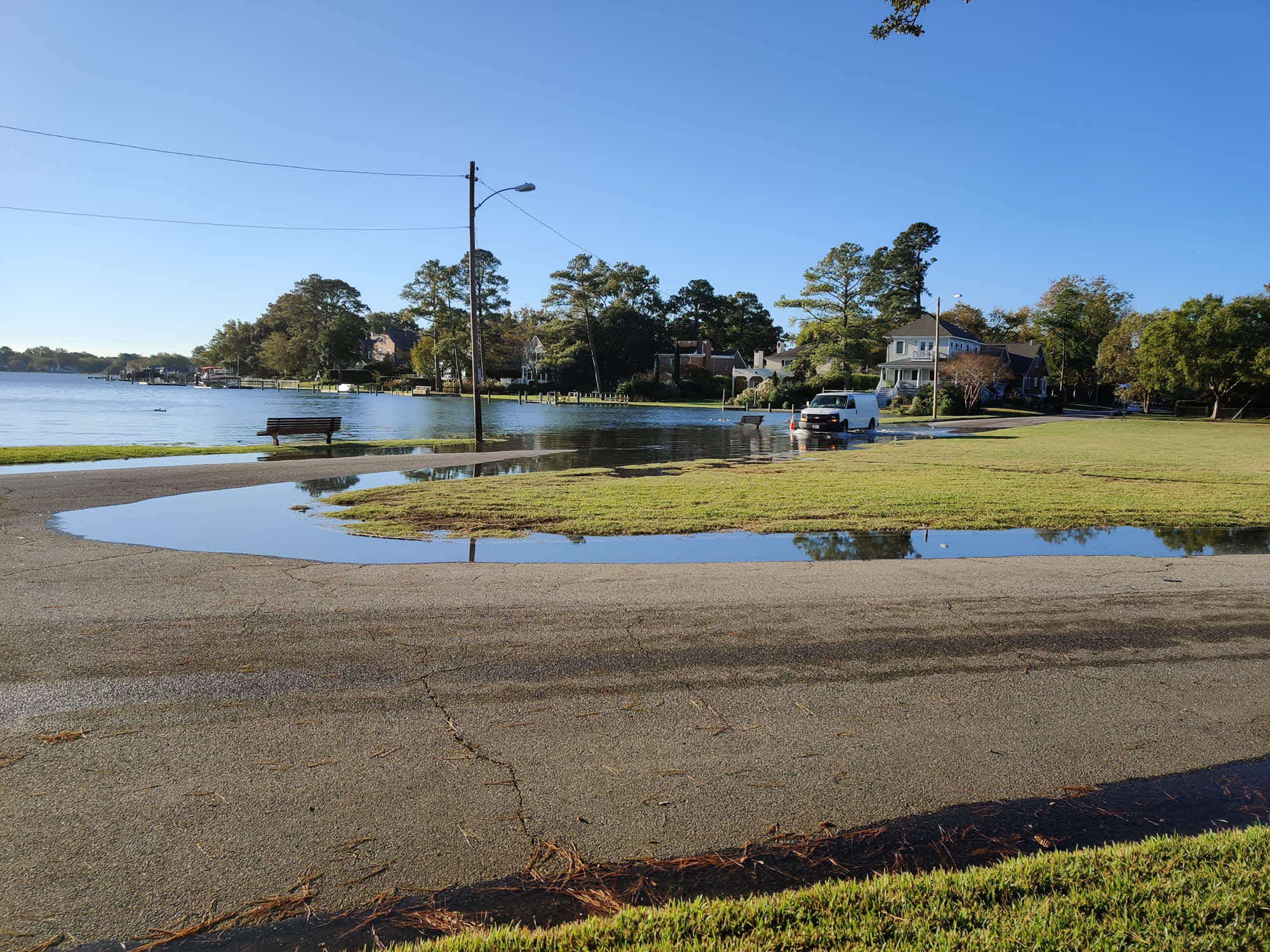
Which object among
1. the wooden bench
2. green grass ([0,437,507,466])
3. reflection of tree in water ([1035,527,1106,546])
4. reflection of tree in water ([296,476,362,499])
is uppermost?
the wooden bench

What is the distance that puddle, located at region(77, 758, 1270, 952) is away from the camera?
9.02 feet

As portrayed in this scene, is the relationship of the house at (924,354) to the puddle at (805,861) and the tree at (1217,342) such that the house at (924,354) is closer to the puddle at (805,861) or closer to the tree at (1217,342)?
the tree at (1217,342)

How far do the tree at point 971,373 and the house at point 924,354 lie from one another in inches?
337

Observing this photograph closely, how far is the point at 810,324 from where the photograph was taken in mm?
69188

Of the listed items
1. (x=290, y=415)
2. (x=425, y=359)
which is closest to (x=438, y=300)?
(x=425, y=359)

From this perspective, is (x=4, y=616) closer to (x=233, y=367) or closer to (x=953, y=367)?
(x=953, y=367)

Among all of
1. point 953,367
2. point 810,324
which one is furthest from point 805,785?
point 810,324

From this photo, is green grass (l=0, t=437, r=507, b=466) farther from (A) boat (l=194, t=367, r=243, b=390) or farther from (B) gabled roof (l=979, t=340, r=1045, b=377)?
(A) boat (l=194, t=367, r=243, b=390)

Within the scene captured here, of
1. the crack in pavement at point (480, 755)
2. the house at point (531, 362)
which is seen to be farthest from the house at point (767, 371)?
the crack in pavement at point (480, 755)

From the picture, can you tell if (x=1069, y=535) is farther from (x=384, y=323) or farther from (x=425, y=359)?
(x=384, y=323)

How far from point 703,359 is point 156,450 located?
87763 millimetres

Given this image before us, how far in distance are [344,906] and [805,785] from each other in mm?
2149

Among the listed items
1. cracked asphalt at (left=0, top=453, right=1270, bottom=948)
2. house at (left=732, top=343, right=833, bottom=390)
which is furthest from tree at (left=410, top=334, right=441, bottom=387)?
cracked asphalt at (left=0, top=453, right=1270, bottom=948)

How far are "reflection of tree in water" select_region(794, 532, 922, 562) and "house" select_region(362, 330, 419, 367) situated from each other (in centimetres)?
13388
